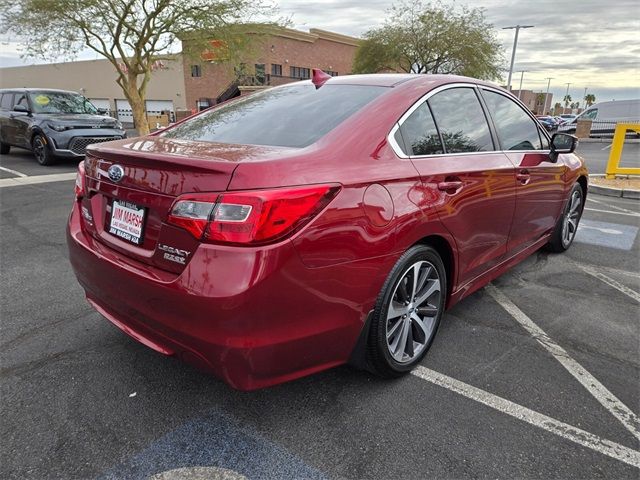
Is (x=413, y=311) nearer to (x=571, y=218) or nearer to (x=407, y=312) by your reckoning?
(x=407, y=312)

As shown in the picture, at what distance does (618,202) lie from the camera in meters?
8.36

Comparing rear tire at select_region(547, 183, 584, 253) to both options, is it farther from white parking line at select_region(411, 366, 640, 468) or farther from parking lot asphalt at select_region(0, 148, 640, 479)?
white parking line at select_region(411, 366, 640, 468)

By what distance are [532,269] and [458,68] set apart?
36.2 m

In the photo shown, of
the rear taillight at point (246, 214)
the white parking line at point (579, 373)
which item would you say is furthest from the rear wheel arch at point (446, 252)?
the rear taillight at point (246, 214)

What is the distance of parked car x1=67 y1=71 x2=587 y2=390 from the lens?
6.05 feet

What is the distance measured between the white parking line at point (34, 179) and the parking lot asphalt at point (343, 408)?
609cm

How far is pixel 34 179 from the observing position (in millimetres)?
8992

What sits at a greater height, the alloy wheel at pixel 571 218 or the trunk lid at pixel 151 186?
the trunk lid at pixel 151 186

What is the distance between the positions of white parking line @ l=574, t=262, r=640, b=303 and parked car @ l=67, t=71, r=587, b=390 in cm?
168

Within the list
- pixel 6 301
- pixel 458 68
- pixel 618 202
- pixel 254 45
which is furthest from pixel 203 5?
pixel 458 68

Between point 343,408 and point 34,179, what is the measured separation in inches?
353

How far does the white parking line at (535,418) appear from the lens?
2.13m

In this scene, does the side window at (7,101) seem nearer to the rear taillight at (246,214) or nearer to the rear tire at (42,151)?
the rear tire at (42,151)

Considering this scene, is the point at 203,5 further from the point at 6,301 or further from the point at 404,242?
the point at 404,242
